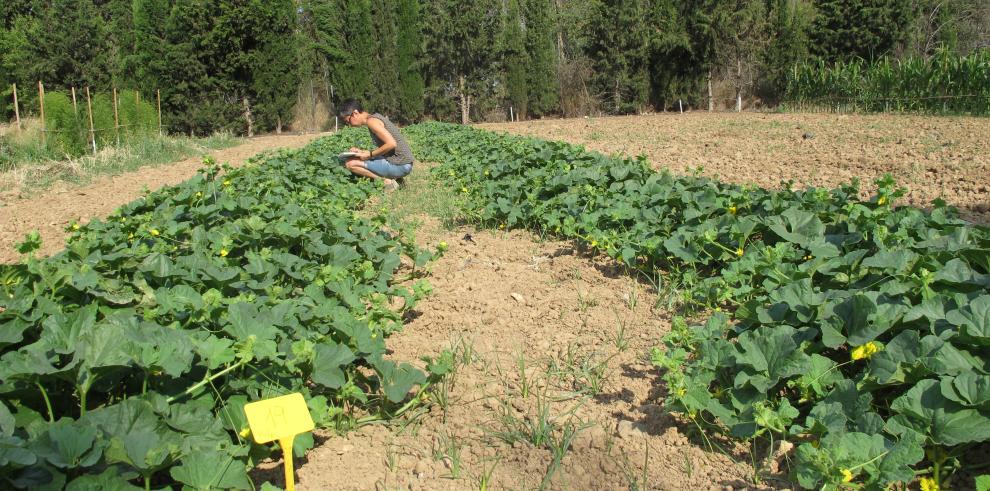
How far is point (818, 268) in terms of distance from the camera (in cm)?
272

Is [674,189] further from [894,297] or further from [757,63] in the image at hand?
[757,63]

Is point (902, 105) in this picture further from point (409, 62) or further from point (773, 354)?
point (409, 62)

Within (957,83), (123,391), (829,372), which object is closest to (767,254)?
(829,372)

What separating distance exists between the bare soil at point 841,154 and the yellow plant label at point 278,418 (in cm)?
394

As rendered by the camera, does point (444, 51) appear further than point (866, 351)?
Yes

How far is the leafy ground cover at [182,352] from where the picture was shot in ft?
5.07

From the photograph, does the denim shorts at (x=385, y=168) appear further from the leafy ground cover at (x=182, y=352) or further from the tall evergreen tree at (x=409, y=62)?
the tall evergreen tree at (x=409, y=62)

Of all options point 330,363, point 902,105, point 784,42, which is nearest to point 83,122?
point 330,363

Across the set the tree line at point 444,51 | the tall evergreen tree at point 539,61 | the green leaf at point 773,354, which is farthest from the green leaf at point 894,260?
the tall evergreen tree at point 539,61

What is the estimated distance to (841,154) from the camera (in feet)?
25.2

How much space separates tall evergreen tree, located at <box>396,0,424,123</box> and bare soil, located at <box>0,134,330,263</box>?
17.7 m

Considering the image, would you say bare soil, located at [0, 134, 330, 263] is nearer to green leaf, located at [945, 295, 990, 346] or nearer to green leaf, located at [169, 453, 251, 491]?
green leaf, located at [169, 453, 251, 491]

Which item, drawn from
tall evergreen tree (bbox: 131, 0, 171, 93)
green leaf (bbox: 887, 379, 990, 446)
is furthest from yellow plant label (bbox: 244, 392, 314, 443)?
tall evergreen tree (bbox: 131, 0, 171, 93)

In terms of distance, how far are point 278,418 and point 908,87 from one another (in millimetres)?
19440
